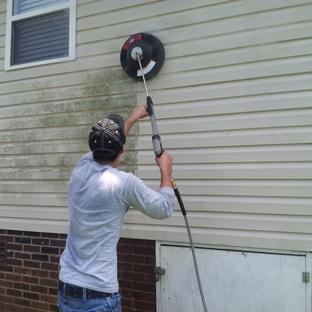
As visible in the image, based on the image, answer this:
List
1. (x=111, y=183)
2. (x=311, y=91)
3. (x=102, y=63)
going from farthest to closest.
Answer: (x=102, y=63) < (x=311, y=91) < (x=111, y=183)

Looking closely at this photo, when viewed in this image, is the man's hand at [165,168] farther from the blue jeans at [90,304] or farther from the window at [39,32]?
the window at [39,32]

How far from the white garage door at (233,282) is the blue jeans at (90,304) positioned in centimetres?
96

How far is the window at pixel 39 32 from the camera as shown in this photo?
356 centimetres

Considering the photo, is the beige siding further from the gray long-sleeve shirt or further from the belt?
the belt

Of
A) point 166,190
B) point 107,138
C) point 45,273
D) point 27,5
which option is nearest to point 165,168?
point 166,190

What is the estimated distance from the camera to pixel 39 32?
3805mm

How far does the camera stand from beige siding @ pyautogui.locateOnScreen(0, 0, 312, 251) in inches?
99.6

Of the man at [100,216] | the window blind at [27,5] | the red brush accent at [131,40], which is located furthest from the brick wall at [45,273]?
the window blind at [27,5]

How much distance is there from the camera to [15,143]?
3734 millimetres

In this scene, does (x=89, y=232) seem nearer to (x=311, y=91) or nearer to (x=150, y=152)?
(x=150, y=152)

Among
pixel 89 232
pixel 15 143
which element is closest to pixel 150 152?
pixel 89 232

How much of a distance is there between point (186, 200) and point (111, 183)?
3.40 feet

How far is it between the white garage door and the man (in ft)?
3.12

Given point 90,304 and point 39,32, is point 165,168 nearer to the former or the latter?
point 90,304
